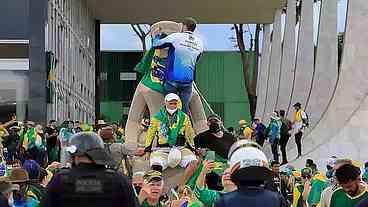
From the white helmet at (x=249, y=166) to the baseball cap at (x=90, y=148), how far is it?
716 mm

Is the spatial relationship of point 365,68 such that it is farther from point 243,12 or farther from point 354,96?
point 243,12

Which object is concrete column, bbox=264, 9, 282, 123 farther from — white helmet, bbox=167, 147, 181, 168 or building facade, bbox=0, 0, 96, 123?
white helmet, bbox=167, 147, 181, 168

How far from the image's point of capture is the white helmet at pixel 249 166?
4.51 m

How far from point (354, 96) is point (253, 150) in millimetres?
16901

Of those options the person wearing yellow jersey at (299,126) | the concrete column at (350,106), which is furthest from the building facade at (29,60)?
the concrete column at (350,106)

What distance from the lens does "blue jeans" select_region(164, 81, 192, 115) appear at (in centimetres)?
1199

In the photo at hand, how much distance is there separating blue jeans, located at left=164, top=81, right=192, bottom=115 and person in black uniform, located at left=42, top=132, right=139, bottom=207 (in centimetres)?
714

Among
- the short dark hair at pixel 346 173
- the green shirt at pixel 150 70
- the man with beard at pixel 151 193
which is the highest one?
the green shirt at pixel 150 70

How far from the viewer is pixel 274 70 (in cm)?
4278

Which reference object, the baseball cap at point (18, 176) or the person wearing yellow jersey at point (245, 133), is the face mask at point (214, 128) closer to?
the baseball cap at point (18, 176)

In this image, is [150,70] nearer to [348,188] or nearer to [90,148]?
[348,188]

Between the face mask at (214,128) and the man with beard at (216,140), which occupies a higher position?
the face mask at (214,128)

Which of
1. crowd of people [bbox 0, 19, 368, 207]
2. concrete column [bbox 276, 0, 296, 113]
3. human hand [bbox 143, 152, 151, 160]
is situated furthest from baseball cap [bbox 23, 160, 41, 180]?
concrete column [bbox 276, 0, 296, 113]

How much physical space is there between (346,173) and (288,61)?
32003 mm
